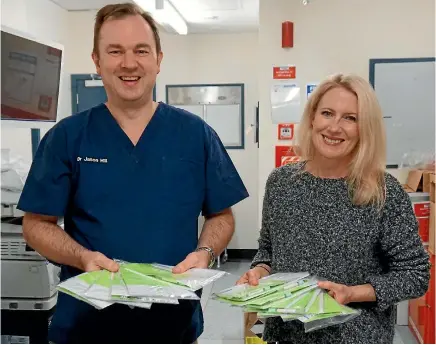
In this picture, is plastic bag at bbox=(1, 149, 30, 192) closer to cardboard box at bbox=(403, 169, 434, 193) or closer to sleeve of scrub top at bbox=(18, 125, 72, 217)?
sleeve of scrub top at bbox=(18, 125, 72, 217)

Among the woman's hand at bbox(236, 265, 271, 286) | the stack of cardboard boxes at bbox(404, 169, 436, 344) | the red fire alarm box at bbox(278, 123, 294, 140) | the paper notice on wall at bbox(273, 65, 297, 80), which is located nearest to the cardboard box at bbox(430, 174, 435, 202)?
the stack of cardboard boxes at bbox(404, 169, 436, 344)

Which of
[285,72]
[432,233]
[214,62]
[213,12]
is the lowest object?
[432,233]

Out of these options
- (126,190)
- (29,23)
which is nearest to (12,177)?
(126,190)

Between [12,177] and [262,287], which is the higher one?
[12,177]

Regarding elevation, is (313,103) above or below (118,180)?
above

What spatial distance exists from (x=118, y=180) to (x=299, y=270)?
572 millimetres

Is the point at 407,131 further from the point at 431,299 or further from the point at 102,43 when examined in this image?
the point at 102,43

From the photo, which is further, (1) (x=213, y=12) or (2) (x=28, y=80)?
(1) (x=213, y=12)

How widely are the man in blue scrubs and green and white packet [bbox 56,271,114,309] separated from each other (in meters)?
0.19

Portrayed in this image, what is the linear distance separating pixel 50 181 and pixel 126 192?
22 centimetres

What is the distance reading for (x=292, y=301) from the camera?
978 mm

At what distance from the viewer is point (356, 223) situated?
3.81 ft

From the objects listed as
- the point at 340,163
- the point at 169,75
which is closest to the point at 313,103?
the point at 340,163

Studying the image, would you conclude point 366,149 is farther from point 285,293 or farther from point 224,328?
point 224,328
